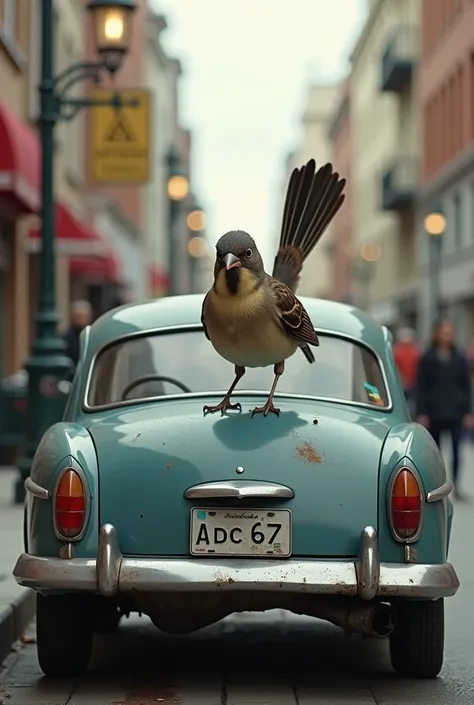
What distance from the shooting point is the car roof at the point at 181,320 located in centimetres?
773

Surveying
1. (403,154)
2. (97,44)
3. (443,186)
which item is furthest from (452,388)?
(403,154)

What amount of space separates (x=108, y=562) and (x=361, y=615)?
1.03 meters

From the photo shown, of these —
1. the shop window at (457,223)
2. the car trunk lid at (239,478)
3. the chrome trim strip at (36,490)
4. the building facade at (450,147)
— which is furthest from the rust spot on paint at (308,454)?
the shop window at (457,223)

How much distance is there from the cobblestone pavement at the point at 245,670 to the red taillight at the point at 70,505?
2.21 ft

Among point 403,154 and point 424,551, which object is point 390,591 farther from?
point 403,154

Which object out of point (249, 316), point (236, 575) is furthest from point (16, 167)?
point (236, 575)

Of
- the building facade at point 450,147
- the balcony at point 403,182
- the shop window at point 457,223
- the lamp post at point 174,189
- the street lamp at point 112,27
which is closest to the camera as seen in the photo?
the street lamp at point 112,27

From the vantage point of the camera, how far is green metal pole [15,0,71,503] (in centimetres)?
1514

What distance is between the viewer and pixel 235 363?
22.6 ft

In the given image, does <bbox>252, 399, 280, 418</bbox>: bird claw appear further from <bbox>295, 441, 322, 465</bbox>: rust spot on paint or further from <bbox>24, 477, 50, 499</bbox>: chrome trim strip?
<bbox>24, 477, 50, 499</bbox>: chrome trim strip

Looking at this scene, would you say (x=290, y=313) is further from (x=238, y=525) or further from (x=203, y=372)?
(x=238, y=525)

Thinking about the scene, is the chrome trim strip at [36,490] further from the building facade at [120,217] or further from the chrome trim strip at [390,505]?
the building facade at [120,217]

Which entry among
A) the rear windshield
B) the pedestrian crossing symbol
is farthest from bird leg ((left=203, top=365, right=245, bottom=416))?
the pedestrian crossing symbol

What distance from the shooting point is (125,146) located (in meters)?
21.8
